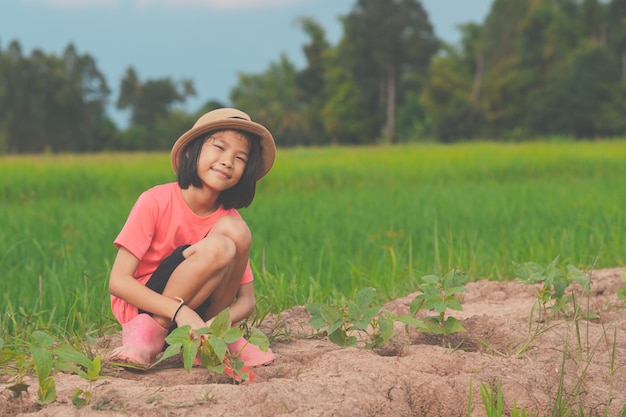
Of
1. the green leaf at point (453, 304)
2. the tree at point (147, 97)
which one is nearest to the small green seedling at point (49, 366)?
the green leaf at point (453, 304)

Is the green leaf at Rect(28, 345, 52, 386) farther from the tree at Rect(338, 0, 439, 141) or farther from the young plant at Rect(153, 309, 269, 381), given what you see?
the tree at Rect(338, 0, 439, 141)

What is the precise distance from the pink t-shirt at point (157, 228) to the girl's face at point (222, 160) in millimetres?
116

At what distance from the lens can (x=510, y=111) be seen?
35.9 meters

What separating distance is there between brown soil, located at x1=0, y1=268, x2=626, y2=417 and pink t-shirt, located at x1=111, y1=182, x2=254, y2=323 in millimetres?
308

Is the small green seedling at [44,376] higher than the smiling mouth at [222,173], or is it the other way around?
the smiling mouth at [222,173]

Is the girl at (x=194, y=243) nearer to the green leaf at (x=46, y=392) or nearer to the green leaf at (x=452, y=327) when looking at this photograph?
the green leaf at (x=46, y=392)

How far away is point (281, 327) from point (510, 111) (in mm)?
35059

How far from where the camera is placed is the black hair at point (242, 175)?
2359mm

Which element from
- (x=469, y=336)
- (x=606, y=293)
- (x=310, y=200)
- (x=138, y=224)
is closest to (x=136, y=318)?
(x=138, y=224)

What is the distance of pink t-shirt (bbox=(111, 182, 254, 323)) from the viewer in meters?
2.30

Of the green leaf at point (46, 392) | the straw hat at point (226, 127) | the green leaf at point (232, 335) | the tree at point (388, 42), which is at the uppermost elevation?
the tree at point (388, 42)

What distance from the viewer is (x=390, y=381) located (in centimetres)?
200

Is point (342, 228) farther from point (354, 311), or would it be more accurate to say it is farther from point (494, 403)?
point (494, 403)

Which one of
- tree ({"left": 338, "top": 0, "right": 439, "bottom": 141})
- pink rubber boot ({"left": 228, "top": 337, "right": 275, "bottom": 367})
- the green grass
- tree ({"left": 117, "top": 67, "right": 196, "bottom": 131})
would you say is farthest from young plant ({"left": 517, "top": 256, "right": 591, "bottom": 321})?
tree ({"left": 117, "top": 67, "right": 196, "bottom": 131})
